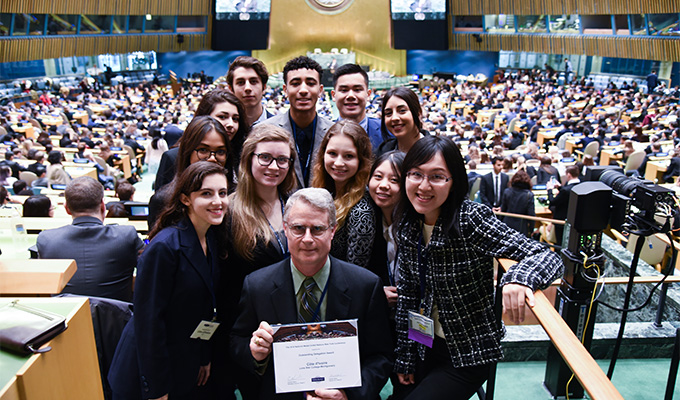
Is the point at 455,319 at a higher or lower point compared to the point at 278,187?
lower

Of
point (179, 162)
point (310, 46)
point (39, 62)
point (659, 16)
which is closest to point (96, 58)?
point (39, 62)

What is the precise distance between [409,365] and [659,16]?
23529mm

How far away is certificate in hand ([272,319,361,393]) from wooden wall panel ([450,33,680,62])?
2210cm

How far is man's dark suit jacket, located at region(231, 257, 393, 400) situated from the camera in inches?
87.7

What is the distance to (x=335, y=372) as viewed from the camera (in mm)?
2078

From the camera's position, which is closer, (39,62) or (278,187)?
(278,187)

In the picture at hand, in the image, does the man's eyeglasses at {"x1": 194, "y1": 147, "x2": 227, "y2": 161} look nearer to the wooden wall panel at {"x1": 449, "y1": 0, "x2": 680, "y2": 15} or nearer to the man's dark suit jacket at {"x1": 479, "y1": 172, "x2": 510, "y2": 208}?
the man's dark suit jacket at {"x1": 479, "y1": 172, "x2": 510, "y2": 208}

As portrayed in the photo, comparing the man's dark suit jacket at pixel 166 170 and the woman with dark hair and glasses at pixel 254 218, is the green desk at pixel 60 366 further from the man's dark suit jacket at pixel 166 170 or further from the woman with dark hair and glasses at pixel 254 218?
the man's dark suit jacket at pixel 166 170

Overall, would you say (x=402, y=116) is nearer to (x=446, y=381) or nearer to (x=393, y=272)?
(x=393, y=272)

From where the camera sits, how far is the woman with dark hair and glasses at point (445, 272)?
87.7 inches

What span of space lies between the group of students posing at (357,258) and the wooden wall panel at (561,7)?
21.4 meters

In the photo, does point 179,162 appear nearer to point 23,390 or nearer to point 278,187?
point 278,187

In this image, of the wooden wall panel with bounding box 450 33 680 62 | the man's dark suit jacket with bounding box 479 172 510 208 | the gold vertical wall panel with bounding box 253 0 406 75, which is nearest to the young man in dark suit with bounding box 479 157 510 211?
the man's dark suit jacket with bounding box 479 172 510 208

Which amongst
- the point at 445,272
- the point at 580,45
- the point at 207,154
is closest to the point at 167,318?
the point at 207,154
